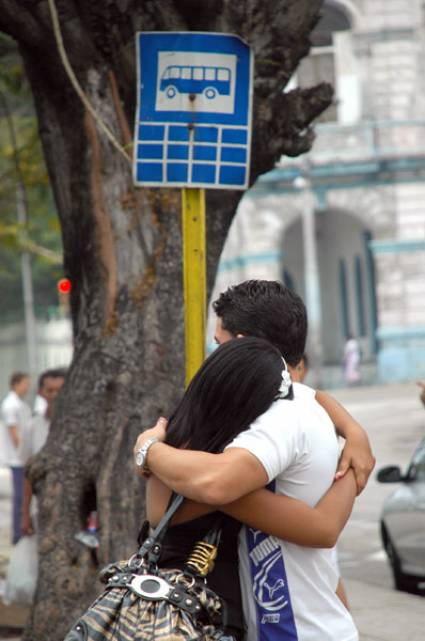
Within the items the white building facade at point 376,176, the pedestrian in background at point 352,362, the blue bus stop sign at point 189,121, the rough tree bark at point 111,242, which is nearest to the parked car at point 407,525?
the rough tree bark at point 111,242

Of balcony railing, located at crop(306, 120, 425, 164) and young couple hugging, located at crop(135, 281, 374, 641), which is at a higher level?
balcony railing, located at crop(306, 120, 425, 164)

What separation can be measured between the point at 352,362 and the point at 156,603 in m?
37.9

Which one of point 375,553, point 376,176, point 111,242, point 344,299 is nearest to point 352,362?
point 344,299

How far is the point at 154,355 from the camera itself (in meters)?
7.50

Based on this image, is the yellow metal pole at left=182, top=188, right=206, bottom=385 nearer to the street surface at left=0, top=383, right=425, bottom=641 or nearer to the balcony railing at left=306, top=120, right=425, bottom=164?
the street surface at left=0, top=383, right=425, bottom=641

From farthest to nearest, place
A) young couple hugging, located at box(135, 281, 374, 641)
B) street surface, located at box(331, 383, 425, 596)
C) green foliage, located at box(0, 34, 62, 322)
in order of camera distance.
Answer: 1. street surface, located at box(331, 383, 425, 596)
2. green foliage, located at box(0, 34, 62, 322)
3. young couple hugging, located at box(135, 281, 374, 641)

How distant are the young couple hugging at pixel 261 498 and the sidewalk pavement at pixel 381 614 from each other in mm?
4364

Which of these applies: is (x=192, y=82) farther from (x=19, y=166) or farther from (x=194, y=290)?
(x=19, y=166)

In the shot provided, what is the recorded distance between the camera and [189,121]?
570 centimetres

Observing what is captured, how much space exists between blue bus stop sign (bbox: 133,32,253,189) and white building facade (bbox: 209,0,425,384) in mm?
35235

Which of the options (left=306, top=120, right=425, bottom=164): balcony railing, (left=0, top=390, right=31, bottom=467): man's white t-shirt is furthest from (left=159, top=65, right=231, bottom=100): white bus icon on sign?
(left=306, top=120, right=425, bottom=164): balcony railing

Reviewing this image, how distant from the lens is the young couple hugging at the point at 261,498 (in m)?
3.35

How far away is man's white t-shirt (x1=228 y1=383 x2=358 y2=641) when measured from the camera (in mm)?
3379

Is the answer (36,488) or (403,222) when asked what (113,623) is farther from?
(403,222)
